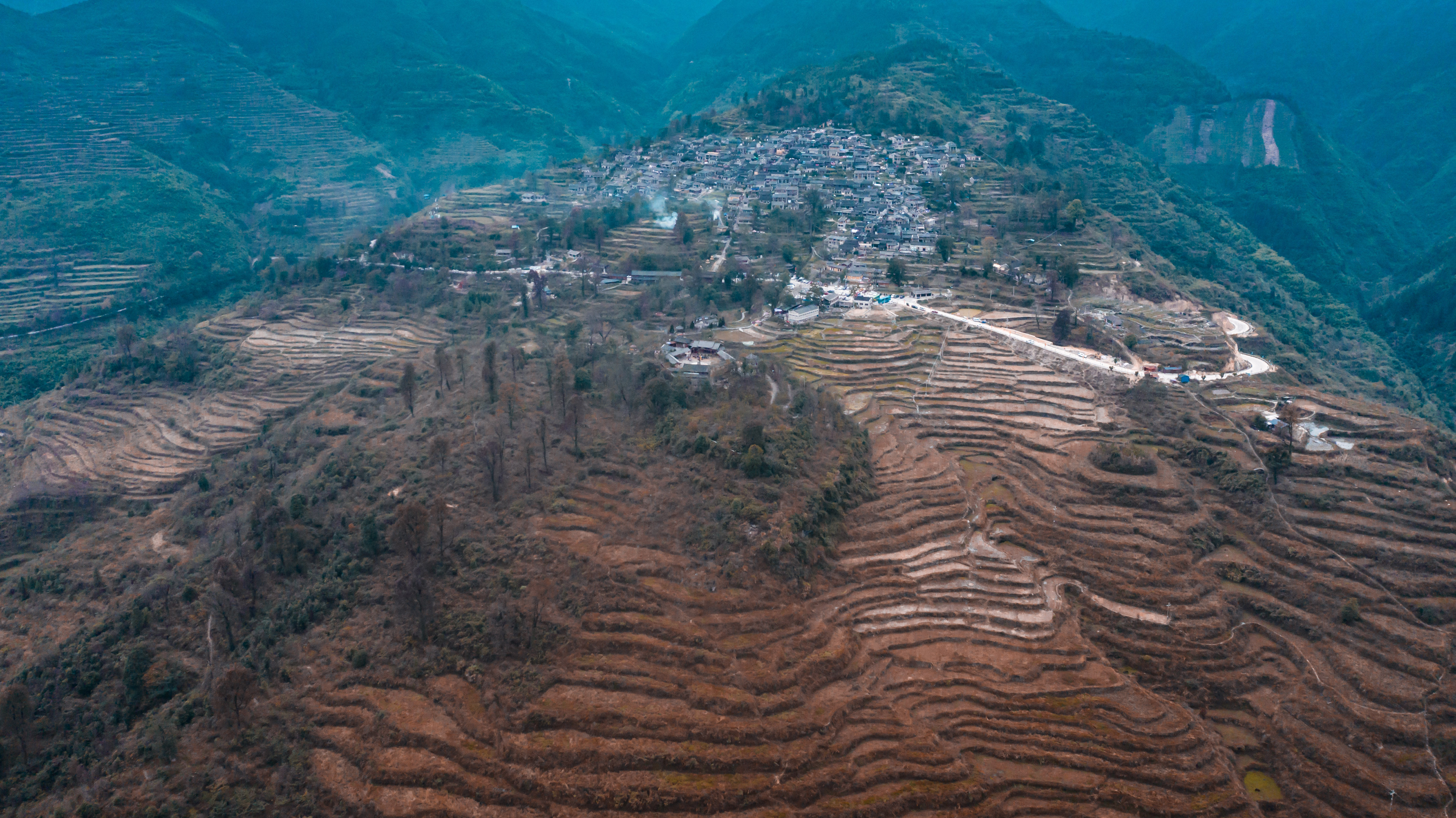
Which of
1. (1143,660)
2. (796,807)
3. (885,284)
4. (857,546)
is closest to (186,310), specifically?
(885,284)

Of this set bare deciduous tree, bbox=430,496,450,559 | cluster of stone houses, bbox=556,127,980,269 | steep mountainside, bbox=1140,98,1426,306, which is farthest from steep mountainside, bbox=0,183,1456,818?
steep mountainside, bbox=1140,98,1426,306

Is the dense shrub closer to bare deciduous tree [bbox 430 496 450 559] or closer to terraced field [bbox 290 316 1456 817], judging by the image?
terraced field [bbox 290 316 1456 817]

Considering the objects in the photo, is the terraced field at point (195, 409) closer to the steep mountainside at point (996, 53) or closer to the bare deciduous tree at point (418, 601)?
the bare deciduous tree at point (418, 601)

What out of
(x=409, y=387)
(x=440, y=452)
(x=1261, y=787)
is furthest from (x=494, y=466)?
(x=1261, y=787)

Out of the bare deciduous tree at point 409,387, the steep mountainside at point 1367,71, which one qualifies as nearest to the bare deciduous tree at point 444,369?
the bare deciduous tree at point 409,387

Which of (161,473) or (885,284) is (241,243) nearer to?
(161,473)
